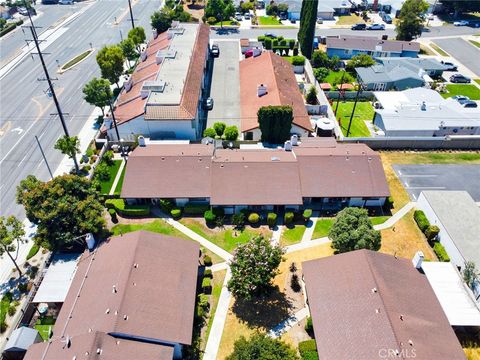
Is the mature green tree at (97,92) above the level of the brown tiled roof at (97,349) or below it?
above

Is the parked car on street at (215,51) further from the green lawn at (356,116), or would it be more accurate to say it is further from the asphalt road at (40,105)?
the green lawn at (356,116)

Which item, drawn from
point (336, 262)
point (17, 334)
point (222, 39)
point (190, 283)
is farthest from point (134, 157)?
point (222, 39)

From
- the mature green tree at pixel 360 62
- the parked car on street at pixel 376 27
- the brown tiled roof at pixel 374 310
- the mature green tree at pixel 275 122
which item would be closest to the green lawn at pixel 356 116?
the mature green tree at pixel 275 122

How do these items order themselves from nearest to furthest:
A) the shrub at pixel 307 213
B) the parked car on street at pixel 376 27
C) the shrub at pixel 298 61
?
1. the shrub at pixel 307 213
2. the shrub at pixel 298 61
3. the parked car on street at pixel 376 27

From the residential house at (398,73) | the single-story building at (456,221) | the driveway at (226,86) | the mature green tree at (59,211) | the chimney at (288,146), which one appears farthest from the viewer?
the residential house at (398,73)

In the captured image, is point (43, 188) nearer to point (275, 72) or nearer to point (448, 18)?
point (275, 72)

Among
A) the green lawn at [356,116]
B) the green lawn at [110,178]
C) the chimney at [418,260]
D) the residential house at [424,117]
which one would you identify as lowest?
the green lawn at [110,178]

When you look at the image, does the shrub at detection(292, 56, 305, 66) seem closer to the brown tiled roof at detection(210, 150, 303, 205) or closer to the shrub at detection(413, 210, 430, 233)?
the brown tiled roof at detection(210, 150, 303, 205)

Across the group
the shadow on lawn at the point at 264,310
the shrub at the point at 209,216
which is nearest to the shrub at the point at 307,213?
the shadow on lawn at the point at 264,310

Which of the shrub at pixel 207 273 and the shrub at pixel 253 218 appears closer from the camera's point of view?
the shrub at pixel 207 273
